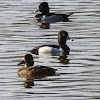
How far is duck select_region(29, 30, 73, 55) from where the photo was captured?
22266mm

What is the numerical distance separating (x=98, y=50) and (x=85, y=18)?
735 centimetres

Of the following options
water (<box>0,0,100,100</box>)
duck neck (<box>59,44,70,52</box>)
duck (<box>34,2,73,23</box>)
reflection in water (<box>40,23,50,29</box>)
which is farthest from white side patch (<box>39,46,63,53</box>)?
duck (<box>34,2,73,23</box>)

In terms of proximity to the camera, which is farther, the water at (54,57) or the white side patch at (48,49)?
the white side patch at (48,49)

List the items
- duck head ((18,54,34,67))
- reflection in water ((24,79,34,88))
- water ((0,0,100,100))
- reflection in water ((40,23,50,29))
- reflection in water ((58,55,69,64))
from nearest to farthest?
1. water ((0,0,100,100))
2. reflection in water ((24,79,34,88))
3. duck head ((18,54,34,67))
4. reflection in water ((58,55,69,64))
5. reflection in water ((40,23,50,29))

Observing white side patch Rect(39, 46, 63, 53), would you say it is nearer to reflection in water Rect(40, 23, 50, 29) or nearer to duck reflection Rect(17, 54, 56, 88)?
duck reflection Rect(17, 54, 56, 88)

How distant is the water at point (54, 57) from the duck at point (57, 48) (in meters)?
0.31

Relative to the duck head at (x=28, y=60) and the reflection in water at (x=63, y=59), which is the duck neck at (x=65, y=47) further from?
the duck head at (x=28, y=60)

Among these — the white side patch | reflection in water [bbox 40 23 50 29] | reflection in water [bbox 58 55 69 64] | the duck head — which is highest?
the duck head

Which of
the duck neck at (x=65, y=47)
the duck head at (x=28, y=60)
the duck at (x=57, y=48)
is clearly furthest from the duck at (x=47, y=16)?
the duck head at (x=28, y=60)

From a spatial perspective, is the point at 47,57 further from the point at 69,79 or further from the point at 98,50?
the point at 69,79

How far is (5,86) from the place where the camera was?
54.9 feet

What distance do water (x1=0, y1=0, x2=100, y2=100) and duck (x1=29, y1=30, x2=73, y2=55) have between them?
312 mm

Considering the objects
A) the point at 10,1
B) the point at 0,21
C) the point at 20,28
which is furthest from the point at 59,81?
the point at 10,1

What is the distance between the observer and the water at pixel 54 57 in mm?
16141
